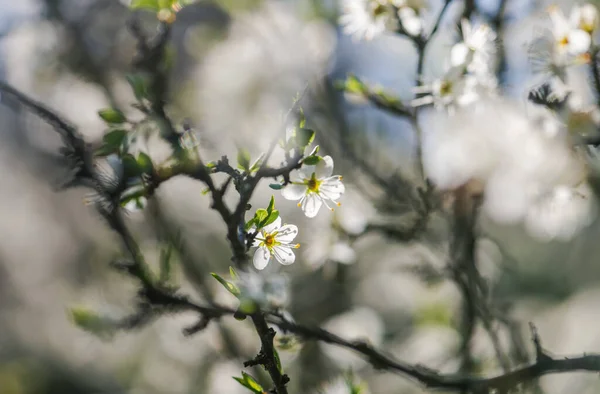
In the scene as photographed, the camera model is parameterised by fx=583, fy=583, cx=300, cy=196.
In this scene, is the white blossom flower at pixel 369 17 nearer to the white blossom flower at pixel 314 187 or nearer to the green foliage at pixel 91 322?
the white blossom flower at pixel 314 187

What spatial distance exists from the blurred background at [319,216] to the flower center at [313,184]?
0.10 metres

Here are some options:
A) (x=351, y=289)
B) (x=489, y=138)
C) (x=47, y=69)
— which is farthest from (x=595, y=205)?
(x=47, y=69)

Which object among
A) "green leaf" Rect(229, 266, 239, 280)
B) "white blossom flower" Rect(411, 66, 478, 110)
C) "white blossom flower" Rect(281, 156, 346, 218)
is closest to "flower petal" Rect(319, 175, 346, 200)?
"white blossom flower" Rect(281, 156, 346, 218)

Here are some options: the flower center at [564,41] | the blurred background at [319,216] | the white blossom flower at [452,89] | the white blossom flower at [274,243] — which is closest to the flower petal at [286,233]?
the white blossom flower at [274,243]

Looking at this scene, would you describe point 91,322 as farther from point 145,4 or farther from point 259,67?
point 259,67

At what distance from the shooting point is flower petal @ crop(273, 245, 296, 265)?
44 centimetres

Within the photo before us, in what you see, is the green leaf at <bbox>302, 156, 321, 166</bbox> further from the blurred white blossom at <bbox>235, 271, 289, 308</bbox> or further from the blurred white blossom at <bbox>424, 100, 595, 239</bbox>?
the blurred white blossom at <bbox>424, 100, 595, 239</bbox>

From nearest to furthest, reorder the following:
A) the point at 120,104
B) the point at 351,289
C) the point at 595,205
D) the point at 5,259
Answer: the point at 595,205
the point at 120,104
the point at 351,289
the point at 5,259

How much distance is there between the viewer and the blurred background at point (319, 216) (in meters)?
0.80

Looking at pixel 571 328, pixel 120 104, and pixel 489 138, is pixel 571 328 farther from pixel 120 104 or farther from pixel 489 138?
pixel 120 104

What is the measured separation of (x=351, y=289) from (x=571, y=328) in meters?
0.54

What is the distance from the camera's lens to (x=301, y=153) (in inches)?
17.2

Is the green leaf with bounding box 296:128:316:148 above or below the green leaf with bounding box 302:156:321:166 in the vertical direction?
above

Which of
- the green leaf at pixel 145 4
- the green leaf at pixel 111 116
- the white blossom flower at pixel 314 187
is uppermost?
the green leaf at pixel 145 4
